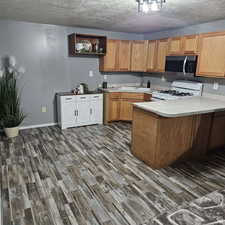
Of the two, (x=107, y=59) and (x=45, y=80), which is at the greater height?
(x=107, y=59)

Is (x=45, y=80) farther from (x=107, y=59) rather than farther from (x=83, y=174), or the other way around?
(x=83, y=174)

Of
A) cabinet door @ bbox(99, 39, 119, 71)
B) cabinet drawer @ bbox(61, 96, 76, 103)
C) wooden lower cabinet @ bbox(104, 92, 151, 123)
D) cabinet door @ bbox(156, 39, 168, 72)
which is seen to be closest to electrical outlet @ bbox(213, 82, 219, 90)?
cabinet door @ bbox(156, 39, 168, 72)

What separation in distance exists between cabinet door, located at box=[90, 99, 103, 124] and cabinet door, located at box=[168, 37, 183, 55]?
Result: 1.96m

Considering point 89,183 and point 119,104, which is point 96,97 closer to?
point 119,104

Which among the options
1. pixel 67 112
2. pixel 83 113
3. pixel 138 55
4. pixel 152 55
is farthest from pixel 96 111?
pixel 152 55

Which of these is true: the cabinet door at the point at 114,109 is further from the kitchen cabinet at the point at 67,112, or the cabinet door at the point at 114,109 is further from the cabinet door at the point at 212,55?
the cabinet door at the point at 212,55

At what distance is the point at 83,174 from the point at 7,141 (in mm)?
1932

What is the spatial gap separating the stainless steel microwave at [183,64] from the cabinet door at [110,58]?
4.50ft

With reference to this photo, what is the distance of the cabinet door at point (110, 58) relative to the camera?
462 cm

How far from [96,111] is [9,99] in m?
1.89

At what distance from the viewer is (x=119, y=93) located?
466 cm

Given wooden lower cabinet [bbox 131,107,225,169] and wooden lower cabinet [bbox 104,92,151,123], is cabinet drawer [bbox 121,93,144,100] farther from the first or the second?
wooden lower cabinet [bbox 131,107,225,169]

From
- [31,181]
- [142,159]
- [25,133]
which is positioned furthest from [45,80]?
[142,159]

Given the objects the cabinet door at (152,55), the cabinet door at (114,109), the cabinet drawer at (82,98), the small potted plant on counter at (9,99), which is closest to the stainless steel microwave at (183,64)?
the cabinet door at (152,55)
